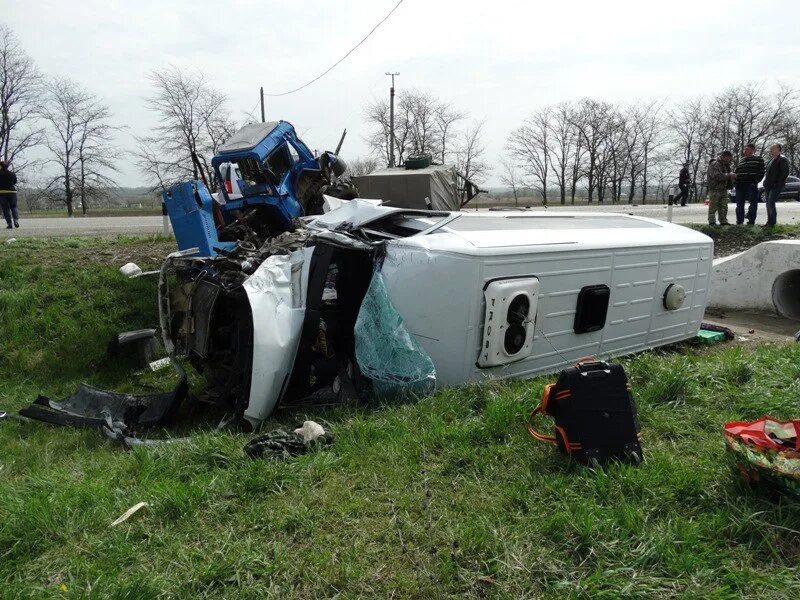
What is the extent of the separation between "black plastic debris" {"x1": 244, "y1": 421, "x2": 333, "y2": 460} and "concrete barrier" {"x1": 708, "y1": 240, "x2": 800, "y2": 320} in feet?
22.4

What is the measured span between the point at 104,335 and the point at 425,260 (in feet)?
14.3

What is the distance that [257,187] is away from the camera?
6906mm

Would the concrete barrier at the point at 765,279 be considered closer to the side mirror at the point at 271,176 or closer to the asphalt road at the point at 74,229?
the side mirror at the point at 271,176

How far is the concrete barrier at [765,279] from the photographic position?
809 centimetres

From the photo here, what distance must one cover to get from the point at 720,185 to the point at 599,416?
1104 centimetres

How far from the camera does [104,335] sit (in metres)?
6.55

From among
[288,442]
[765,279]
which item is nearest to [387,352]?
[288,442]

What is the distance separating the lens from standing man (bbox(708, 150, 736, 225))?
464 inches

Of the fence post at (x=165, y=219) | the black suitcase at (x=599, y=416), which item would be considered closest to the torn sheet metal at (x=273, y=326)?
the black suitcase at (x=599, y=416)

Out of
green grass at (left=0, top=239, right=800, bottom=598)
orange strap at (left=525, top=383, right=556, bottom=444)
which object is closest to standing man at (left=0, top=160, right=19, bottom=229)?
green grass at (left=0, top=239, right=800, bottom=598)

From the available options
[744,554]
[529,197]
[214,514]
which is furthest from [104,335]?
[529,197]

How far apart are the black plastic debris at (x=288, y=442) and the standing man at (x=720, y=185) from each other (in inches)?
442

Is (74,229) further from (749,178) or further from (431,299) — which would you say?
(749,178)

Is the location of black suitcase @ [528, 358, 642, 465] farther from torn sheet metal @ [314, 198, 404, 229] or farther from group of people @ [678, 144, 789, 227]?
group of people @ [678, 144, 789, 227]
